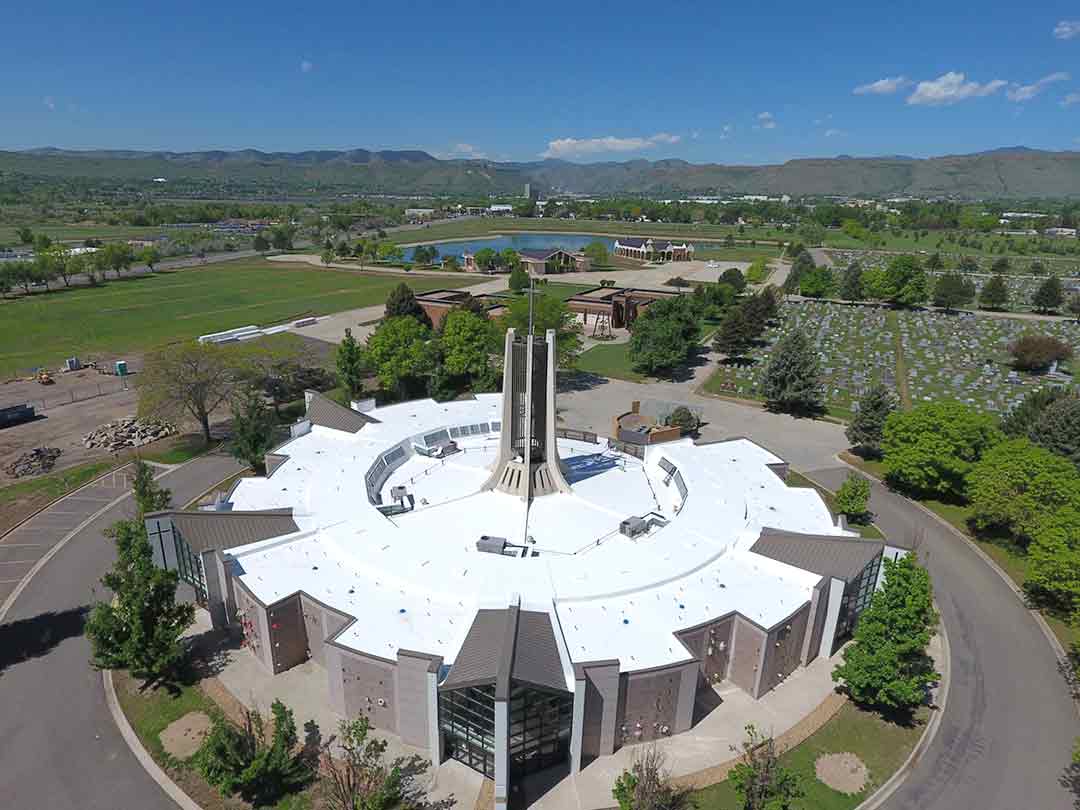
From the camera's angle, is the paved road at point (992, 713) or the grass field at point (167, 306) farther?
the grass field at point (167, 306)

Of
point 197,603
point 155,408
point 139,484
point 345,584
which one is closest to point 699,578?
point 345,584

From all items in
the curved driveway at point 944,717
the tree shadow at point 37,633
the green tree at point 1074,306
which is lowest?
the curved driveway at point 944,717

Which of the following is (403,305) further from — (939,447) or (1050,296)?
(1050,296)

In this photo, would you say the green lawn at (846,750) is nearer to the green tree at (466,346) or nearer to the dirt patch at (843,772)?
the dirt patch at (843,772)

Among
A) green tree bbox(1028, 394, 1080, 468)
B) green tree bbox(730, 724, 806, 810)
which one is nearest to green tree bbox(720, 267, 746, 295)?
green tree bbox(1028, 394, 1080, 468)

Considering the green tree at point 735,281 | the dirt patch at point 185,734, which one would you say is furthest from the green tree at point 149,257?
the dirt patch at point 185,734

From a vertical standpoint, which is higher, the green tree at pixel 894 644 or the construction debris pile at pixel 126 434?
the green tree at pixel 894 644

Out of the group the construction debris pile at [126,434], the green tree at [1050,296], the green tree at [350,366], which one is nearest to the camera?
the construction debris pile at [126,434]
